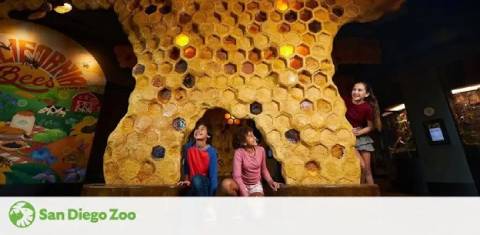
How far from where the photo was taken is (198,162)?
2.54 m

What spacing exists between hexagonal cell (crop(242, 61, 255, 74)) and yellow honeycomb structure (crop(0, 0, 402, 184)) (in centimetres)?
1

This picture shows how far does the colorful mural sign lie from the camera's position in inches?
157

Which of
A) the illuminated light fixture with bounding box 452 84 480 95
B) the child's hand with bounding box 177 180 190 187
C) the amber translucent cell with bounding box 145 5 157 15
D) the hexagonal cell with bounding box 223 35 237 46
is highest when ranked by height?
the amber translucent cell with bounding box 145 5 157 15

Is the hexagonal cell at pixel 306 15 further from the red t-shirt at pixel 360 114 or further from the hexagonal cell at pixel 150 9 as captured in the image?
the hexagonal cell at pixel 150 9

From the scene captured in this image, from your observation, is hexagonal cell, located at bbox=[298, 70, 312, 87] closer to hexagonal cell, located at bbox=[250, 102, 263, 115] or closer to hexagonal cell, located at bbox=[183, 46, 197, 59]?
hexagonal cell, located at bbox=[250, 102, 263, 115]

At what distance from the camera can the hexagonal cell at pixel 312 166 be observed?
8.85 ft

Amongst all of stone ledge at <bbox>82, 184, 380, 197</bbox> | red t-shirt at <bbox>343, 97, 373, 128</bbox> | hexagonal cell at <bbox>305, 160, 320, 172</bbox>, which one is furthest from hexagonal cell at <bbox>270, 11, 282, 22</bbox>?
stone ledge at <bbox>82, 184, 380, 197</bbox>

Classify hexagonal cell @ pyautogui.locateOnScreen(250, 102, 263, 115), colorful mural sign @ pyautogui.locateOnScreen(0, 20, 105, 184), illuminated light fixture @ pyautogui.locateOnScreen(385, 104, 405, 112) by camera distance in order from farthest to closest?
illuminated light fixture @ pyautogui.locateOnScreen(385, 104, 405, 112)
colorful mural sign @ pyautogui.locateOnScreen(0, 20, 105, 184)
hexagonal cell @ pyautogui.locateOnScreen(250, 102, 263, 115)

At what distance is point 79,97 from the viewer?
180 inches

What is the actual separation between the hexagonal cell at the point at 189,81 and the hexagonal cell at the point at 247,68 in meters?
0.56

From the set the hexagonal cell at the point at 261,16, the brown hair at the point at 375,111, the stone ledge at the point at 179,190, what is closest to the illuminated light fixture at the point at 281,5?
the hexagonal cell at the point at 261,16

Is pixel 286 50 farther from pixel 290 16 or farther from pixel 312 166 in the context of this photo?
pixel 312 166

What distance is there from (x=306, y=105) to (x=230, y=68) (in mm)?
924
